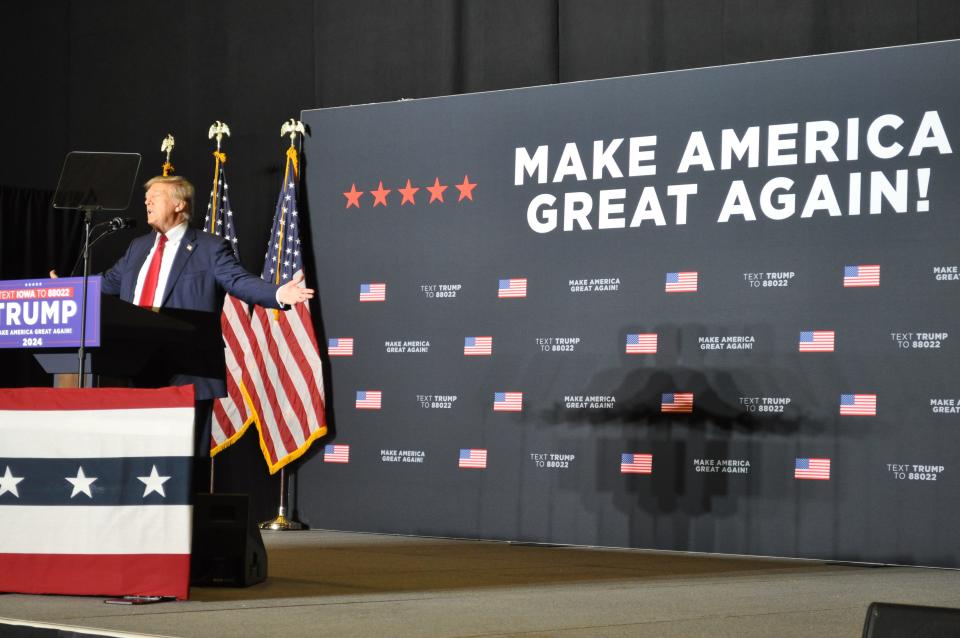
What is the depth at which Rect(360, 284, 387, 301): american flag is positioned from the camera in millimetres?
7383

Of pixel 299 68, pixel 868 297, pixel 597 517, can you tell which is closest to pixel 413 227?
pixel 299 68

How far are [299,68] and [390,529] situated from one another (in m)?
2.94

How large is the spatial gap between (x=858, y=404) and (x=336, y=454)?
10.1 ft

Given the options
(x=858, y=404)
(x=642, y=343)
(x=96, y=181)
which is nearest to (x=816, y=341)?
(x=858, y=404)

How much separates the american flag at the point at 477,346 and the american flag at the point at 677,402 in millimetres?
1071

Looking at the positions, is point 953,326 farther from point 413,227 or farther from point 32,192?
point 32,192

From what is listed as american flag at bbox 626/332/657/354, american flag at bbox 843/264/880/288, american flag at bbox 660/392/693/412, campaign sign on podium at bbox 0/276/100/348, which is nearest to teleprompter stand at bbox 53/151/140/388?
campaign sign on podium at bbox 0/276/100/348

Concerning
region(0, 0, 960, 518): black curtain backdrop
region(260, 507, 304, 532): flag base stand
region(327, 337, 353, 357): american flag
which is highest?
region(0, 0, 960, 518): black curtain backdrop

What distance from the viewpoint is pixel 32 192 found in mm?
8617

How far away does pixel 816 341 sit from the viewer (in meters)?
6.18

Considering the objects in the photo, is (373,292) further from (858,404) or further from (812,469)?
(858,404)

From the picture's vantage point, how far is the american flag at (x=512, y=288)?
6953 mm

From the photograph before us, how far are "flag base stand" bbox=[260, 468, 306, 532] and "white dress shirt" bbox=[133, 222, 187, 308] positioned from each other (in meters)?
3.22

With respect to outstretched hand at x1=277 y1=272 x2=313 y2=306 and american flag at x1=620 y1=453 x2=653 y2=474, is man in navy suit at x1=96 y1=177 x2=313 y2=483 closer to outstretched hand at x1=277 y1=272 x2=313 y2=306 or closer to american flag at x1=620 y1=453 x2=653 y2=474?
outstretched hand at x1=277 y1=272 x2=313 y2=306
